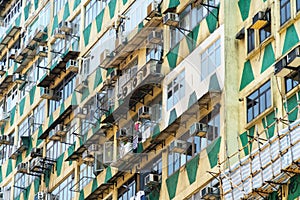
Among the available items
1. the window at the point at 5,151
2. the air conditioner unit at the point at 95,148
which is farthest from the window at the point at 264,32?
the window at the point at 5,151

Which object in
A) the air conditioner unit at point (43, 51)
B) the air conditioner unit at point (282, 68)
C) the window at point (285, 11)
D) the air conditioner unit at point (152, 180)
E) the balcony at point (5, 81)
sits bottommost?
the air conditioner unit at point (152, 180)

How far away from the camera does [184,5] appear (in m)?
33.4

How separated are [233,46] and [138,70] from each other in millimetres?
4737

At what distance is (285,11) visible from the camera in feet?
94.2

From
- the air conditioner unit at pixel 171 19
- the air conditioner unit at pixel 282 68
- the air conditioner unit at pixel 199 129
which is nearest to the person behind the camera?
the air conditioner unit at pixel 282 68

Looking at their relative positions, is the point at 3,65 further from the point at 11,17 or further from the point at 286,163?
the point at 286,163

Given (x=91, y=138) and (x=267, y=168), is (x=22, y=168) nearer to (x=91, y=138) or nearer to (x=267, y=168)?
(x=91, y=138)

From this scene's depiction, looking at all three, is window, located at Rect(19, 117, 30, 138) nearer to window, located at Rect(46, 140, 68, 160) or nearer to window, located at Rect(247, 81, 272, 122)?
window, located at Rect(46, 140, 68, 160)

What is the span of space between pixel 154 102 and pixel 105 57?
3.53 m

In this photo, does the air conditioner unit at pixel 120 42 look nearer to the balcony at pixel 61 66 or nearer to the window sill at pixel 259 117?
the balcony at pixel 61 66

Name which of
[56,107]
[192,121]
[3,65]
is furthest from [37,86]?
[192,121]

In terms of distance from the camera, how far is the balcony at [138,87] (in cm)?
3384

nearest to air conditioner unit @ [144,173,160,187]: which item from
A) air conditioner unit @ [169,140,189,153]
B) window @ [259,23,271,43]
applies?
air conditioner unit @ [169,140,189,153]

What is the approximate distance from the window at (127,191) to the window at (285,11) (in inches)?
322
